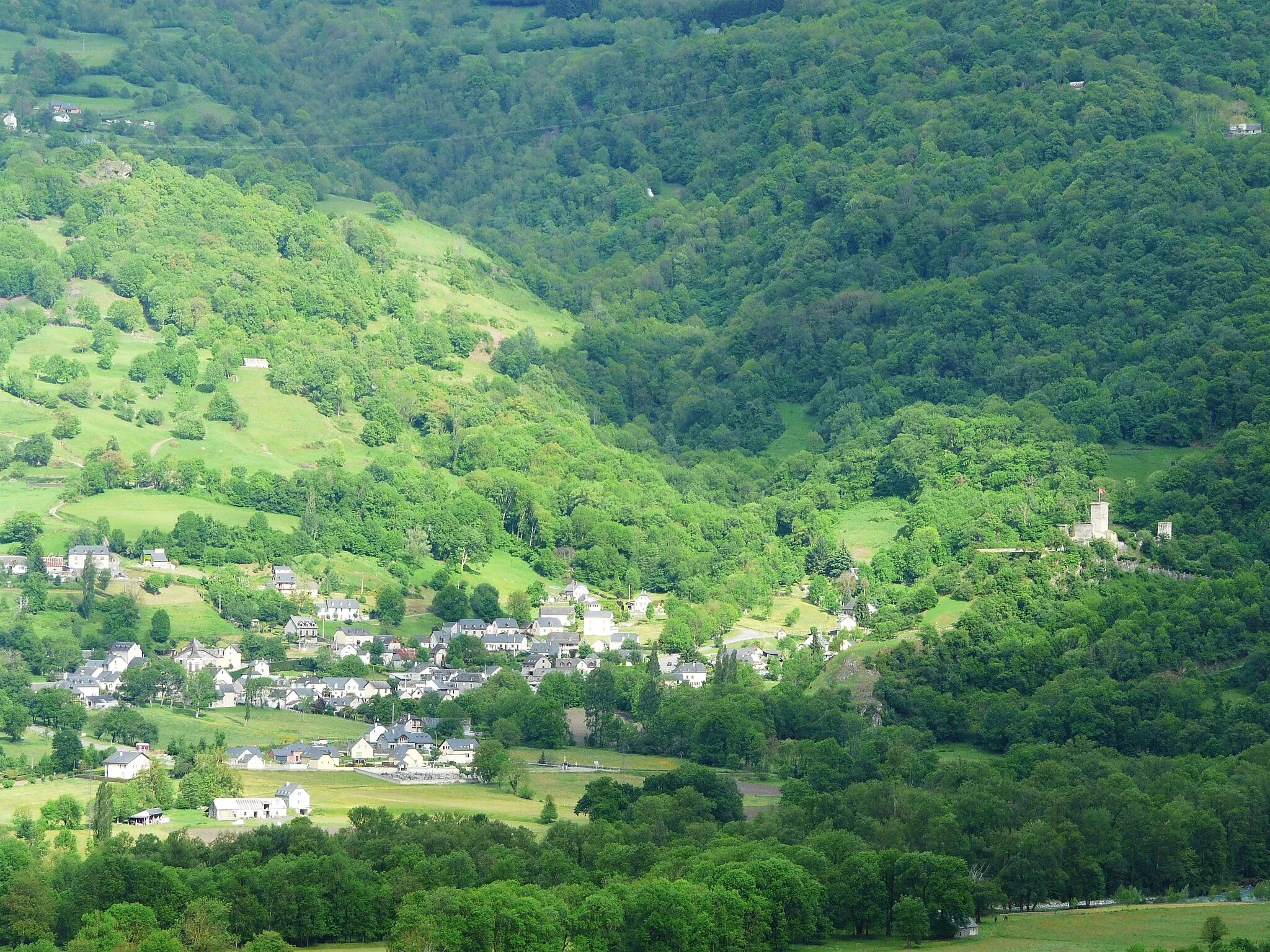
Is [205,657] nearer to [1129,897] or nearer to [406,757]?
[406,757]

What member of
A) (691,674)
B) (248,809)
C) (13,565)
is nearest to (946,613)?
(691,674)

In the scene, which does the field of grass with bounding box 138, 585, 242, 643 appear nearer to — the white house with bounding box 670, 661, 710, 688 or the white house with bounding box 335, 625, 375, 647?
the white house with bounding box 335, 625, 375, 647

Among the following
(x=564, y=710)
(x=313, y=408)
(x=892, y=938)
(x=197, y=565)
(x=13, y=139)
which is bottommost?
(x=892, y=938)

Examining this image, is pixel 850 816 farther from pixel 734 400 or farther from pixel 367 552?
pixel 734 400

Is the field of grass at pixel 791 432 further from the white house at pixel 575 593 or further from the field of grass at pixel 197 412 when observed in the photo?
the field of grass at pixel 197 412

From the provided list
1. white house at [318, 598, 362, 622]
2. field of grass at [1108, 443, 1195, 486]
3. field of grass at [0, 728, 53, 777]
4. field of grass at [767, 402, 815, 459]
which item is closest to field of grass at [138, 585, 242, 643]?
white house at [318, 598, 362, 622]

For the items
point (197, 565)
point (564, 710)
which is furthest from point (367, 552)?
point (564, 710)
